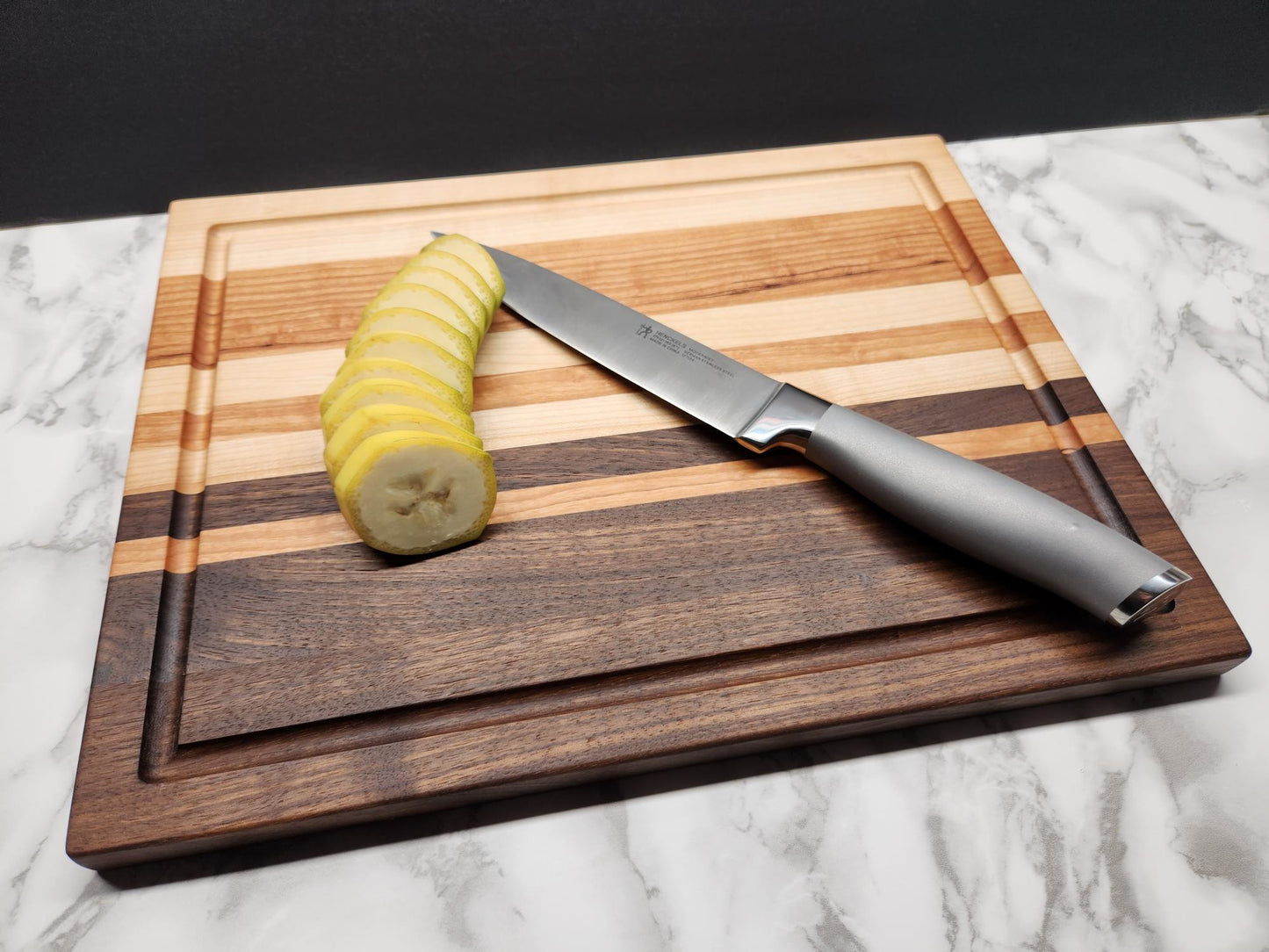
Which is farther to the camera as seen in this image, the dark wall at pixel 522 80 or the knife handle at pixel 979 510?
the dark wall at pixel 522 80

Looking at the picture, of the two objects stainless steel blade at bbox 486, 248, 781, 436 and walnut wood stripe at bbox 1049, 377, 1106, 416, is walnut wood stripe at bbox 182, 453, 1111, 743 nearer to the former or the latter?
stainless steel blade at bbox 486, 248, 781, 436

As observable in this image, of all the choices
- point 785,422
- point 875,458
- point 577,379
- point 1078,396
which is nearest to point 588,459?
point 577,379

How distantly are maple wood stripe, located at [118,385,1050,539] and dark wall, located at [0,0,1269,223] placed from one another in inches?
34.5

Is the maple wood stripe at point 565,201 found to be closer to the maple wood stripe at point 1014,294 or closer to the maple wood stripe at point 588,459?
the maple wood stripe at point 1014,294

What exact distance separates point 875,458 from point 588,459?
424 mm

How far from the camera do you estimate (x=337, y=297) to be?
1.58 metres

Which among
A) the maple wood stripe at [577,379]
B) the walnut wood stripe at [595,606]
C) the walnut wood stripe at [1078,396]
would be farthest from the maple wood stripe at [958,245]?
the walnut wood stripe at [595,606]

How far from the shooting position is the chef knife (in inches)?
45.2

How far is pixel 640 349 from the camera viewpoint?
1473 mm

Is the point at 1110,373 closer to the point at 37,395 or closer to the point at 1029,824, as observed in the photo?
the point at 1029,824

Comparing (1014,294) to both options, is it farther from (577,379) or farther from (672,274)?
(577,379)

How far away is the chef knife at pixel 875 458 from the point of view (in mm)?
1147

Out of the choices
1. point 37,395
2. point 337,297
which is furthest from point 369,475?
point 37,395

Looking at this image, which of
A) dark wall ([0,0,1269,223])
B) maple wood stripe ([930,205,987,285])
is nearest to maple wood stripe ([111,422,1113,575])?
maple wood stripe ([930,205,987,285])
